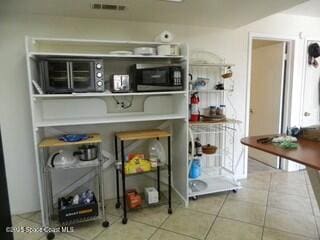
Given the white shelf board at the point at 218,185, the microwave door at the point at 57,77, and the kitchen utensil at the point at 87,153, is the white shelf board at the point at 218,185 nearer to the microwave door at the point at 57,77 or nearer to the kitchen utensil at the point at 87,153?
the kitchen utensil at the point at 87,153

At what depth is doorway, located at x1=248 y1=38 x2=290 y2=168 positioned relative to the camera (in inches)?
146

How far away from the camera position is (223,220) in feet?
8.21

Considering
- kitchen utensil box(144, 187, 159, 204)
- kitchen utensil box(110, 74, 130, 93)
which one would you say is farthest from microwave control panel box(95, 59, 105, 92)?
kitchen utensil box(144, 187, 159, 204)

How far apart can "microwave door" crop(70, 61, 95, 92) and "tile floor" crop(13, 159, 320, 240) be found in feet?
4.52

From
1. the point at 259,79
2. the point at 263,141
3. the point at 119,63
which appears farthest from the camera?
the point at 259,79

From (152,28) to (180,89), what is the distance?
2.79 feet

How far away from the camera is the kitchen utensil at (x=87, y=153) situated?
2.40m

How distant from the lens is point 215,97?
321cm

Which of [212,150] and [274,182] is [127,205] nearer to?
[212,150]

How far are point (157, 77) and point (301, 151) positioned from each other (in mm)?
1461

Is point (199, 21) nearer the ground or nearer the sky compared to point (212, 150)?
nearer the sky

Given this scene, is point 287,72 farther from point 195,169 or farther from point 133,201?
point 133,201

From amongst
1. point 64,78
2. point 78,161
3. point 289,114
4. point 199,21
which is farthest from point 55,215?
point 289,114

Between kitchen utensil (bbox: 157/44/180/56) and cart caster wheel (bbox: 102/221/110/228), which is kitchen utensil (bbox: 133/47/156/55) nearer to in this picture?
kitchen utensil (bbox: 157/44/180/56)
